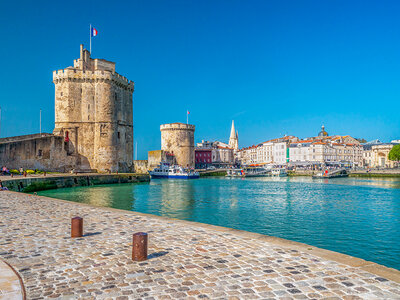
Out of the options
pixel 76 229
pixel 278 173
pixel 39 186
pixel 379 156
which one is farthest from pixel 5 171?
pixel 379 156

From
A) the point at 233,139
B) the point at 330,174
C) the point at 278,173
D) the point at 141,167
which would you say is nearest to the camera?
the point at 330,174

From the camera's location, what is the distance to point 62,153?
39062 mm

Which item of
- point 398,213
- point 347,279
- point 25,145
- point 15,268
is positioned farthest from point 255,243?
point 25,145

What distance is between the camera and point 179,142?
70.4m

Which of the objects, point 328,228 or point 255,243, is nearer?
point 255,243

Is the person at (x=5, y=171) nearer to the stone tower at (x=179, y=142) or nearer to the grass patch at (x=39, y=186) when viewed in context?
the grass patch at (x=39, y=186)

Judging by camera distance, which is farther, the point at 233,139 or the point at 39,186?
the point at 233,139

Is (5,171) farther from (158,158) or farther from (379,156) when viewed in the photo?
(379,156)

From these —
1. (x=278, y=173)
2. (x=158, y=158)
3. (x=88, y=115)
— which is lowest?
(x=278, y=173)

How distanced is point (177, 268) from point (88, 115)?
37.6 meters

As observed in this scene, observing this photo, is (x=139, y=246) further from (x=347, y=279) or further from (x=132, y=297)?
(x=347, y=279)

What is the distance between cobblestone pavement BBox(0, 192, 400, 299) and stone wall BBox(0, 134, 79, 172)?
2953 cm

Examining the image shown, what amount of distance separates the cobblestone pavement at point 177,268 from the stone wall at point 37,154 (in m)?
29.5

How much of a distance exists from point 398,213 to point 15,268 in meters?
19.4
